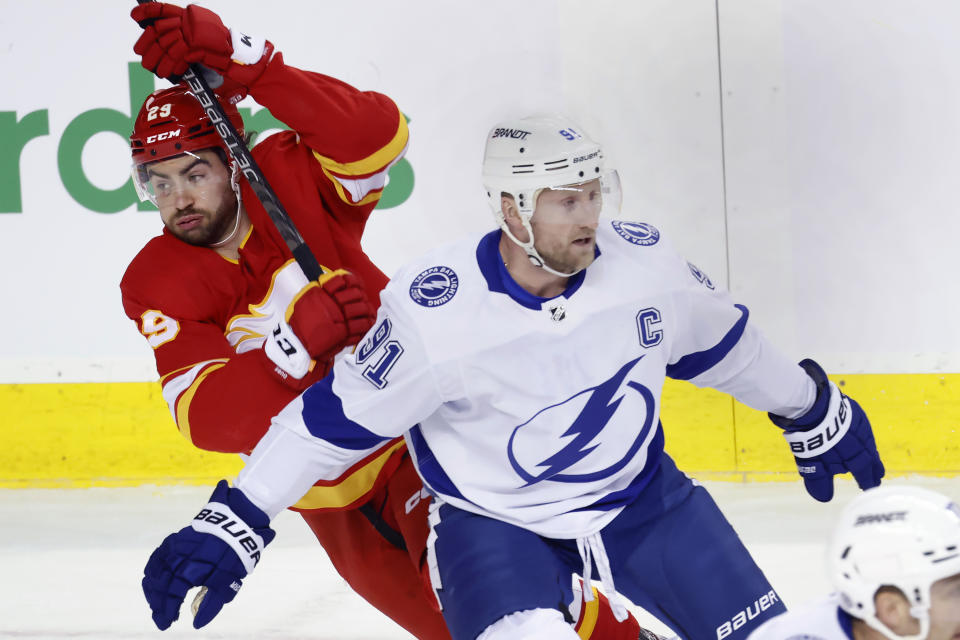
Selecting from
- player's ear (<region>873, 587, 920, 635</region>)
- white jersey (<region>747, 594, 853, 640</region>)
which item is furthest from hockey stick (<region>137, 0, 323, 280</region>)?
player's ear (<region>873, 587, 920, 635</region>)

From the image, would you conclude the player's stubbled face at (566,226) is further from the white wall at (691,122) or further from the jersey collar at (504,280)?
the white wall at (691,122)

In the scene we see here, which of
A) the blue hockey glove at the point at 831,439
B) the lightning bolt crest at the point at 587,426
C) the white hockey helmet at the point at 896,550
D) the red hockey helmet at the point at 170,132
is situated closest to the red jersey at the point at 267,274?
the red hockey helmet at the point at 170,132

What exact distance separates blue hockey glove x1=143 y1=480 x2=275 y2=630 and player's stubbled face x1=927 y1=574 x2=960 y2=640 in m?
1.05

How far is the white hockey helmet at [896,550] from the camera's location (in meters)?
1.29

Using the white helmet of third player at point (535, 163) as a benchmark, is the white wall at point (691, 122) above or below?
below

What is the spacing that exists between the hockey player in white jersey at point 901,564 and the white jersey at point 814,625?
5 centimetres

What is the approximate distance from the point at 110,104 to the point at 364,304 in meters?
2.33

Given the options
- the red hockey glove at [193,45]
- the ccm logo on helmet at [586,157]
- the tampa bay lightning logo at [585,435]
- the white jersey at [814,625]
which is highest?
the red hockey glove at [193,45]

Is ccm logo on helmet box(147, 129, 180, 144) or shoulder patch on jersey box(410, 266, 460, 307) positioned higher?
ccm logo on helmet box(147, 129, 180, 144)

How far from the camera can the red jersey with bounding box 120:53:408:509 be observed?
6.95ft

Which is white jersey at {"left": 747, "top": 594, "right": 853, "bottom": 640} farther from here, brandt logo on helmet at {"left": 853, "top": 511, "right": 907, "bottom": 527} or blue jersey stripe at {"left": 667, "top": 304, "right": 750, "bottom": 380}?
blue jersey stripe at {"left": 667, "top": 304, "right": 750, "bottom": 380}

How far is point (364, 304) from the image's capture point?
6.96ft

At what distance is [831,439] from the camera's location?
7.25 feet

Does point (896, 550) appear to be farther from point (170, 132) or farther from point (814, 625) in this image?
point (170, 132)
